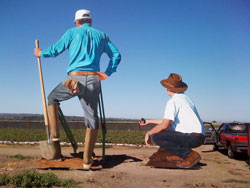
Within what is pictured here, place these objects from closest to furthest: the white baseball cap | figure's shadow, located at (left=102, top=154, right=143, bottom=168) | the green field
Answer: the white baseball cap < figure's shadow, located at (left=102, top=154, right=143, bottom=168) < the green field

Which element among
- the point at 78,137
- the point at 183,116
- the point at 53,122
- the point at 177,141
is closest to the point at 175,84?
the point at 183,116

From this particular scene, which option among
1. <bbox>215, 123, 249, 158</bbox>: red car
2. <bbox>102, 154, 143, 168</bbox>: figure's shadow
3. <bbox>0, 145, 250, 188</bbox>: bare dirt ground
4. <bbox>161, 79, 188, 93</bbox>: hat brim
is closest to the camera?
<bbox>0, 145, 250, 188</bbox>: bare dirt ground

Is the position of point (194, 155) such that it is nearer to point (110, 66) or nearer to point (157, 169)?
point (157, 169)

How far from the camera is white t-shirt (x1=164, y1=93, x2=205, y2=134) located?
509cm

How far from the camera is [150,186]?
4324mm

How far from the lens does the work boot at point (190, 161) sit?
5203mm

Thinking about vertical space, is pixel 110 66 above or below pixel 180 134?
above

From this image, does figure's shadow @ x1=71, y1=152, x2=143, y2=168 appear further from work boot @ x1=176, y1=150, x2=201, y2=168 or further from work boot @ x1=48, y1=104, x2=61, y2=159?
work boot @ x1=176, y1=150, x2=201, y2=168

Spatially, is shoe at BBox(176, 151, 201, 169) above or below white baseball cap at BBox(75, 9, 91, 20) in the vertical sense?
below

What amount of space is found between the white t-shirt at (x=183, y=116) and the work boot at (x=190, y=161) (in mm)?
514

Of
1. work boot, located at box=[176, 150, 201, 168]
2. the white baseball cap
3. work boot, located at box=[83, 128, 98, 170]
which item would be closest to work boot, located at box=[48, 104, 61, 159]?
work boot, located at box=[83, 128, 98, 170]

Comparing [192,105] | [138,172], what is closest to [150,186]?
[138,172]

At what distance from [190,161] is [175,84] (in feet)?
5.38

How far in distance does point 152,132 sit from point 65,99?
1983 millimetres
